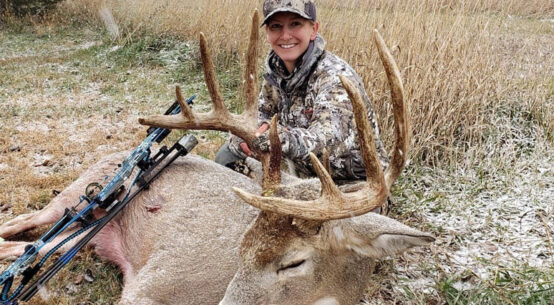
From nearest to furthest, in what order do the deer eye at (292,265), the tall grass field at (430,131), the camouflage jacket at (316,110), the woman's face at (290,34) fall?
the deer eye at (292,265) < the camouflage jacket at (316,110) < the tall grass field at (430,131) < the woman's face at (290,34)

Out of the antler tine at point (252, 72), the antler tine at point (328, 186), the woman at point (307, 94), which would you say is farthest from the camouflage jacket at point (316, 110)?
the antler tine at point (328, 186)

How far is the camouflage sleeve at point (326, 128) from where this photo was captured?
2.81 metres

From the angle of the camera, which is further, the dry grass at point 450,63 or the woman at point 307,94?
the dry grass at point 450,63

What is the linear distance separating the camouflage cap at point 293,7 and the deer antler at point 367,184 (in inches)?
58.9

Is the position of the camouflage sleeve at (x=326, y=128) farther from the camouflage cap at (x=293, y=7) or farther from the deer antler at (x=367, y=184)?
the deer antler at (x=367, y=184)

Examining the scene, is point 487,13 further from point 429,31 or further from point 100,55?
point 100,55

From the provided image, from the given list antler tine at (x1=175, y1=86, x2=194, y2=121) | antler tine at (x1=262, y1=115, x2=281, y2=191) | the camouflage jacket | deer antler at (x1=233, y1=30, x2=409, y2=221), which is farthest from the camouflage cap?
deer antler at (x1=233, y1=30, x2=409, y2=221)

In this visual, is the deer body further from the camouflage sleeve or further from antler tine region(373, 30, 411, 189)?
antler tine region(373, 30, 411, 189)

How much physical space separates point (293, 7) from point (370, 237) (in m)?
1.90

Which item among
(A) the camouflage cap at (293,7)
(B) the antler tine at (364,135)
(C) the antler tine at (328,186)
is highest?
(A) the camouflage cap at (293,7)

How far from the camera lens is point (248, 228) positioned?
7.29 feet

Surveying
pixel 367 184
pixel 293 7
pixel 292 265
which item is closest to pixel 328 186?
pixel 367 184

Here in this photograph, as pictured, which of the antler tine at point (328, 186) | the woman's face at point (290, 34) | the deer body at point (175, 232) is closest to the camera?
the antler tine at point (328, 186)

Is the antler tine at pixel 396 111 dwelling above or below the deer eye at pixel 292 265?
above
